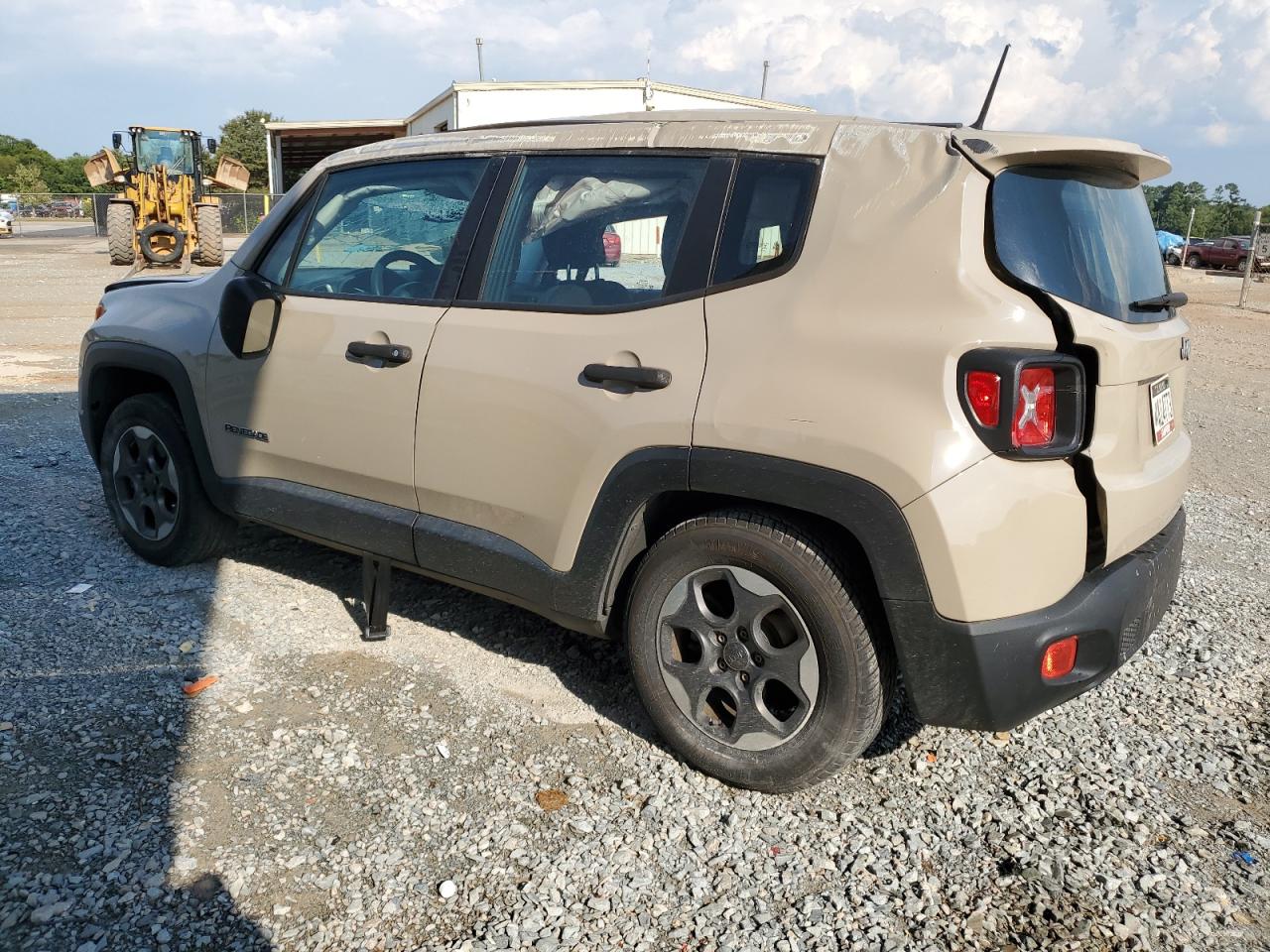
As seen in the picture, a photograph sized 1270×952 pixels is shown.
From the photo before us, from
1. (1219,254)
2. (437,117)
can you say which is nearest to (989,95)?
(437,117)

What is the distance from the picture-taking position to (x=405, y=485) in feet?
11.6

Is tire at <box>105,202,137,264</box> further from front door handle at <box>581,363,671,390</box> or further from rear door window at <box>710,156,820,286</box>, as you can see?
rear door window at <box>710,156,820,286</box>

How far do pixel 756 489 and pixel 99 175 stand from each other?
82.6 ft

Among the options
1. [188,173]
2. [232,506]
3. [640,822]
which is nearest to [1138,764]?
[640,822]

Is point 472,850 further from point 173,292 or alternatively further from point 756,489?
point 173,292

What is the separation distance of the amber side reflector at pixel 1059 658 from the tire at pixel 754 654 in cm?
40

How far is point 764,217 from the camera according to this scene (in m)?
2.88

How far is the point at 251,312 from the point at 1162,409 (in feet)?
10.3

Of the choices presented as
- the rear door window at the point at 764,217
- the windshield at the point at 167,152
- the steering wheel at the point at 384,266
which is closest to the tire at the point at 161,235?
the windshield at the point at 167,152

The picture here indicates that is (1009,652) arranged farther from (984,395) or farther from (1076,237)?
(1076,237)

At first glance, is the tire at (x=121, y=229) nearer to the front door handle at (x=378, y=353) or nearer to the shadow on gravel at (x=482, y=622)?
the shadow on gravel at (x=482, y=622)

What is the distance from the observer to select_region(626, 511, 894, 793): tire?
2748 mm

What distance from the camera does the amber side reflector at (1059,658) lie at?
2.60 metres

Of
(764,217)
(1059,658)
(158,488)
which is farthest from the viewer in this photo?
(158,488)
